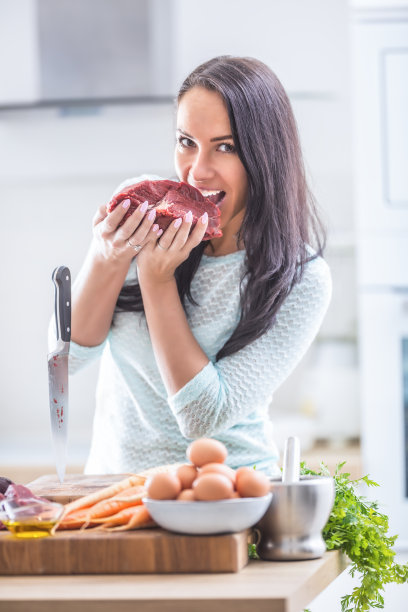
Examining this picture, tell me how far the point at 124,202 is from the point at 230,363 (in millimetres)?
326

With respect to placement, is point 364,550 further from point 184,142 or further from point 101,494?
point 184,142

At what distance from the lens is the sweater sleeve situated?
58.6 inches

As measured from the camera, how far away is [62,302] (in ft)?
4.80

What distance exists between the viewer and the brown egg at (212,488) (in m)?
1.07

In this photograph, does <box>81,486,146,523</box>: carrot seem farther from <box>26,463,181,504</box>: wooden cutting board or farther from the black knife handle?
the black knife handle

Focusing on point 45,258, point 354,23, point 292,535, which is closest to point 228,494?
point 292,535

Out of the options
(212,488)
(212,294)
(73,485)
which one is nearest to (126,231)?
(212,294)

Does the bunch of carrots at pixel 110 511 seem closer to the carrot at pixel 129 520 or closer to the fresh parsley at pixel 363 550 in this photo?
the carrot at pixel 129 520

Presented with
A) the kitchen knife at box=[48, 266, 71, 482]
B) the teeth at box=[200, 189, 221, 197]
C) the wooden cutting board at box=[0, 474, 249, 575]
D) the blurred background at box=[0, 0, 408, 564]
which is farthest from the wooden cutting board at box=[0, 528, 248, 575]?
the blurred background at box=[0, 0, 408, 564]

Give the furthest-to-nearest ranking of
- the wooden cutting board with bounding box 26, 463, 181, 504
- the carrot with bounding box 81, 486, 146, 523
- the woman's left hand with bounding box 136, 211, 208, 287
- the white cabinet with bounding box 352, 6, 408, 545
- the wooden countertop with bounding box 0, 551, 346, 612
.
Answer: the white cabinet with bounding box 352, 6, 408, 545 < the woman's left hand with bounding box 136, 211, 208, 287 < the wooden cutting board with bounding box 26, 463, 181, 504 < the carrot with bounding box 81, 486, 146, 523 < the wooden countertop with bounding box 0, 551, 346, 612

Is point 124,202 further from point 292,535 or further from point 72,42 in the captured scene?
point 72,42

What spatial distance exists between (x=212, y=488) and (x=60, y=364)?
478 millimetres

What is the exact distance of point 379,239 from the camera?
3.13 m

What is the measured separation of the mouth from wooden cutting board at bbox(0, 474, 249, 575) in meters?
0.61
